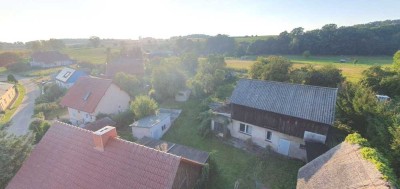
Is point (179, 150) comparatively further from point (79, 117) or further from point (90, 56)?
point (90, 56)

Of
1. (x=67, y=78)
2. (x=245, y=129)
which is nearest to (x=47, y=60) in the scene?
(x=67, y=78)

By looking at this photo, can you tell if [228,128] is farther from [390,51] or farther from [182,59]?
[390,51]

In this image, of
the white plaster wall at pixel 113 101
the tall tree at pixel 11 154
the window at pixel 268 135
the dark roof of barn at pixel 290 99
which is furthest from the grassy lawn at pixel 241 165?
the tall tree at pixel 11 154

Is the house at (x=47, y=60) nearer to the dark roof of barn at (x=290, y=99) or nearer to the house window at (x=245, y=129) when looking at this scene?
the dark roof of barn at (x=290, y=99)

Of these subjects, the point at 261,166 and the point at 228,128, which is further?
the point at 228,128

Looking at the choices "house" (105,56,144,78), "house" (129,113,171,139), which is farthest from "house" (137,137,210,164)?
"house" (105,56,144,78)

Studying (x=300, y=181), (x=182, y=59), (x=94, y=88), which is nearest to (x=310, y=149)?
(x=300, y=181)
